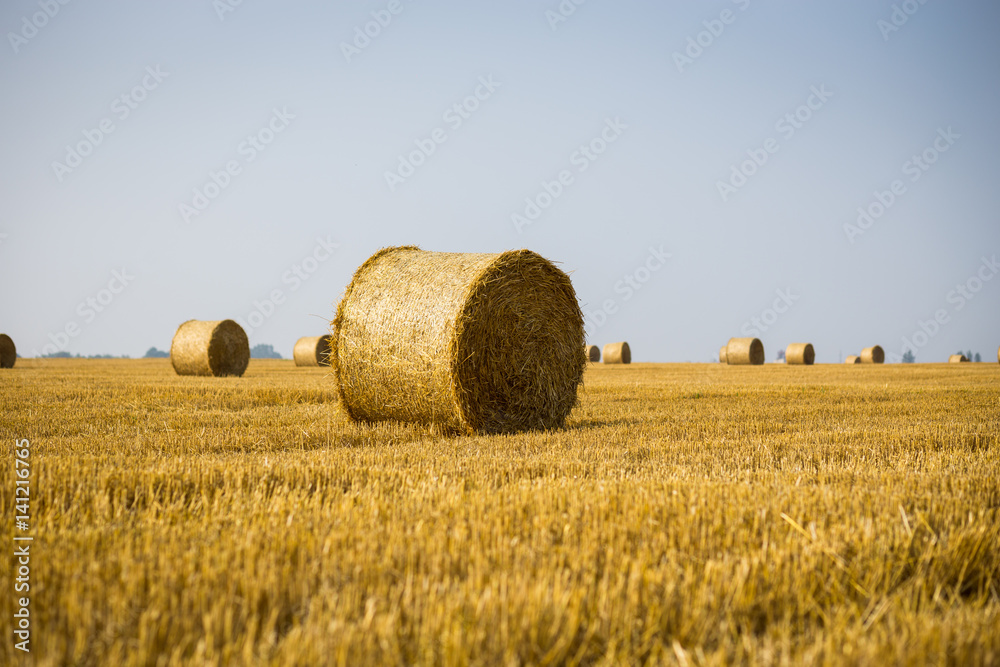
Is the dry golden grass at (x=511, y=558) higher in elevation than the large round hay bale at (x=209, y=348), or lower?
lower

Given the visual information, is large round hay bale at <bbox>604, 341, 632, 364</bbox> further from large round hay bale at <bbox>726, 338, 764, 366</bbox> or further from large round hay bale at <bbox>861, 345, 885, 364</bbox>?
large round hay bale at <bbox>861, 345, 885, 364</bbox>

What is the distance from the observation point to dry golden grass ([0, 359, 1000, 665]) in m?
1.95

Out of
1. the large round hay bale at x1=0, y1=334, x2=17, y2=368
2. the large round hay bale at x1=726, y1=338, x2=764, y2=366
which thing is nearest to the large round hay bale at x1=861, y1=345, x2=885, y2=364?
the large round hay bale at x1=726, y1=338, x2=764, y2=366

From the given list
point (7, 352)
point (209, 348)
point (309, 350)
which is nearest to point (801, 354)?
point (309, 350)

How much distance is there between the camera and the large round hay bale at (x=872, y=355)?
39812mm

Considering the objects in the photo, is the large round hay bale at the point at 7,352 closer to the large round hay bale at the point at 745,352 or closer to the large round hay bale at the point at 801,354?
the large round hay bale at the point at 745,352

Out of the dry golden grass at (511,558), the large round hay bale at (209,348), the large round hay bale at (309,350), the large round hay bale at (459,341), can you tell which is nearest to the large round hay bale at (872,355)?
the large round hay bale at (309,350)

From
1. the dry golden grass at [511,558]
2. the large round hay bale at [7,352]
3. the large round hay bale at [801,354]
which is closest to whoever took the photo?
the dry golden grass at [511,558]

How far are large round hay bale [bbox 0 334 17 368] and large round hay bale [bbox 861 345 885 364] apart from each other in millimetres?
40348

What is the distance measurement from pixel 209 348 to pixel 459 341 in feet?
43.5

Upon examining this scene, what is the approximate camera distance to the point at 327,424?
7.75 m

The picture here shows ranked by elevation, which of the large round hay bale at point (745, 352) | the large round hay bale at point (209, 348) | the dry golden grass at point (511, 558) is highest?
Result: the large round hay bale at point (209, 348)

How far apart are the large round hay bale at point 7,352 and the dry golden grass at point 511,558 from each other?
72.1 feet

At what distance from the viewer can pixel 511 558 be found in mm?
2670
